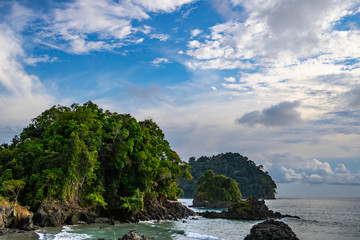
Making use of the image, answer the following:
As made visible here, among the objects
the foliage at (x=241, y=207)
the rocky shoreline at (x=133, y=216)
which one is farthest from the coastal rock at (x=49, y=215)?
the foliage at (x=241, y=207)

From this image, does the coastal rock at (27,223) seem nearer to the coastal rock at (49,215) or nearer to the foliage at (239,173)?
the coastal rock at (49,215)

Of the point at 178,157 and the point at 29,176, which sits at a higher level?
the point at 178,157

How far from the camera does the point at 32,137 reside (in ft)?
111

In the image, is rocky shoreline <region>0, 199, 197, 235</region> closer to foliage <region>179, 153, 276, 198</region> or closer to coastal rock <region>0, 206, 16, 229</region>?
coastal rock <region>0, 206, 16, 229</region>

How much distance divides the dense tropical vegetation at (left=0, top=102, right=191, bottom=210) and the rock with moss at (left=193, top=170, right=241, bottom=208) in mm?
40477

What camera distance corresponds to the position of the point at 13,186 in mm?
25891

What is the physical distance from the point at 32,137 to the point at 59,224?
39.3 ft

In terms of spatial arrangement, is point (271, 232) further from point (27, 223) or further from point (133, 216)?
point (133, 216)

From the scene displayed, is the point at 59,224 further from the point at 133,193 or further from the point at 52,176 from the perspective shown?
the point at 133,193

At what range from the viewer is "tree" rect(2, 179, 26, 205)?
25.7m

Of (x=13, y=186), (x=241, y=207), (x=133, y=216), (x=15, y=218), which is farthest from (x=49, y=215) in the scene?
(x=241, y=207)

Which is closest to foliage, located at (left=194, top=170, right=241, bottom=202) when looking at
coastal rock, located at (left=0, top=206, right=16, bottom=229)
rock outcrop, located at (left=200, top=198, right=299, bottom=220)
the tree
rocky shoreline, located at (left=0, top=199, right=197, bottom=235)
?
rock outcrop, located at (left=200, top=198, right=299, bottom=220)

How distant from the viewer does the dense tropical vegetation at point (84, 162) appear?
91.9 ft

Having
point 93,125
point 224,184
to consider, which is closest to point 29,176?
point 93,125
